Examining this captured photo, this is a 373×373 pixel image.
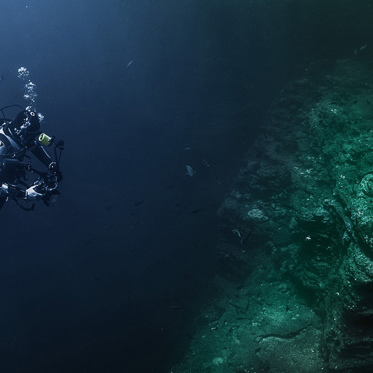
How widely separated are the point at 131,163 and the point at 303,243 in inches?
324

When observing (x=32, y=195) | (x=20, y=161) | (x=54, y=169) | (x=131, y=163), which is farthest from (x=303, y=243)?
(x=131, y=163)

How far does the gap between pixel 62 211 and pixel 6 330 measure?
5.03 metres

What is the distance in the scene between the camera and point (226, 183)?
9.57 metres

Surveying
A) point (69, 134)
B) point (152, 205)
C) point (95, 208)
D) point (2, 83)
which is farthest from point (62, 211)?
→ point (2, 83)

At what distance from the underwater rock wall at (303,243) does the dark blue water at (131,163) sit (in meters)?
1.22

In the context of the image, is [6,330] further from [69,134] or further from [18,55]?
[18,55]

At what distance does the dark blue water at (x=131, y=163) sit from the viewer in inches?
316

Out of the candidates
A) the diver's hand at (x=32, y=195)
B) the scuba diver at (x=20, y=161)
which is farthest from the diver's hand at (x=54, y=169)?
the diver's hand at (x=32, y=195)

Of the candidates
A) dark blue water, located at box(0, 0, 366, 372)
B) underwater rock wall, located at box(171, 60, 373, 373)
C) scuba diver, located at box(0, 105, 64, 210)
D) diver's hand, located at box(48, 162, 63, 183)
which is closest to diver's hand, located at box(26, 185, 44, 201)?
scuba diver, located at box(0, 105, 64, 210)

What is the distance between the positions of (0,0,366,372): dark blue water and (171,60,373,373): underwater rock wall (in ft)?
4.00

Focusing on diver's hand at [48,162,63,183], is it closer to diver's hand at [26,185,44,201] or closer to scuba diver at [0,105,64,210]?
scuba diver at [0,105,64,210]

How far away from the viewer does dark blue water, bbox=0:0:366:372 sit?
8016 mm

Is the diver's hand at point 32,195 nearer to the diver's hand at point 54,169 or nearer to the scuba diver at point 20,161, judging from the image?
the scuba diver at point 20,161

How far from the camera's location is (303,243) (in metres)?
5.75
